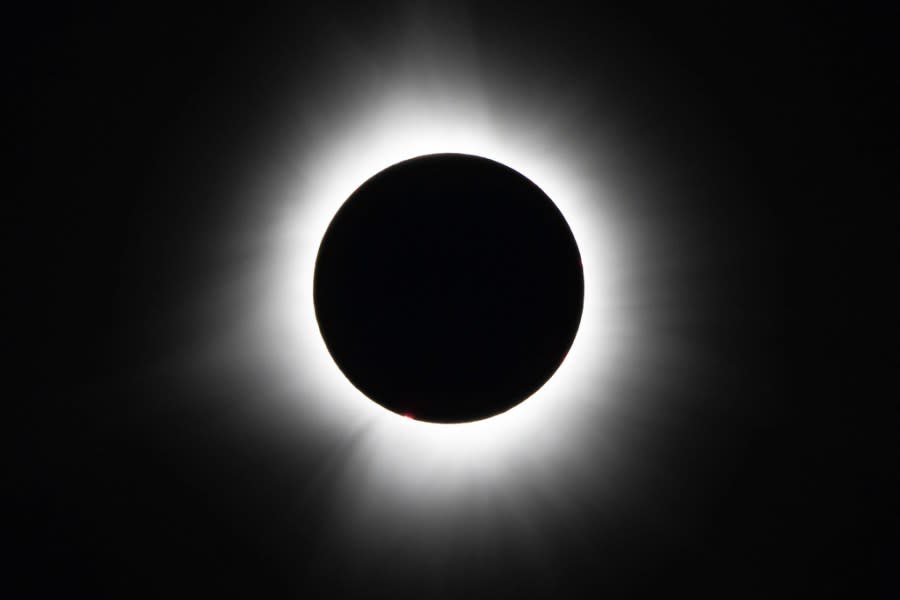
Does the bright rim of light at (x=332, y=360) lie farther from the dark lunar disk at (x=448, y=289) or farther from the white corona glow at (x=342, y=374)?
the dark lunar disk at (x=448, y=289)

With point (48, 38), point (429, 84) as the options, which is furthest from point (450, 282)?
point (48, 38)

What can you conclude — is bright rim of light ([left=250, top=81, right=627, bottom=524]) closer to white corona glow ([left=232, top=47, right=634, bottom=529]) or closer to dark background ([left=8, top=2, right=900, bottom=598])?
white corona glow ([left=232, top=47, right=634, bottom=529])

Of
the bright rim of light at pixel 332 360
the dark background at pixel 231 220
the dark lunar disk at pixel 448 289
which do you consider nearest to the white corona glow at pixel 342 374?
the bright rim of light at pixel 332 360

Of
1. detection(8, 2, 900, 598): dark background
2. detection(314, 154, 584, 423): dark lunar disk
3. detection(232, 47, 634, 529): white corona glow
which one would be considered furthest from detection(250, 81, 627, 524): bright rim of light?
detection(314, 154, 584, 423): dark lunar disk

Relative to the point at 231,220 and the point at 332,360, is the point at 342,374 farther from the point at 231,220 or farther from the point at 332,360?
the point at 231,220

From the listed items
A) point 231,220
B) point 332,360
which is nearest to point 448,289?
point 332,360

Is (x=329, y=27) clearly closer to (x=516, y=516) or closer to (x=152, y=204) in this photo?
(x=152, y=204)
